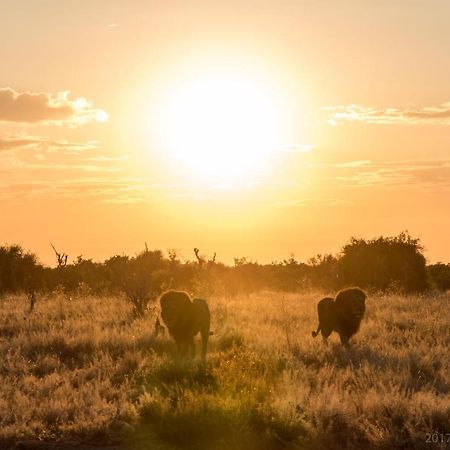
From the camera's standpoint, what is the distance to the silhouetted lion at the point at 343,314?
1650 cm

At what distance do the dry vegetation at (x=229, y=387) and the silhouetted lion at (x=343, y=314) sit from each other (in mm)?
372

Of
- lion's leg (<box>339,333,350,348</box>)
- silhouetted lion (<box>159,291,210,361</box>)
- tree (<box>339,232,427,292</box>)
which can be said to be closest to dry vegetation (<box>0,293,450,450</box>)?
lion's leg (<box>339,333,350,348</box>)

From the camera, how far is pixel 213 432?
32.0 ft

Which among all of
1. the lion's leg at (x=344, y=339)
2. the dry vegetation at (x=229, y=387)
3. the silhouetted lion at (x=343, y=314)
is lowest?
the dry vegetation at (x=229, y=387)

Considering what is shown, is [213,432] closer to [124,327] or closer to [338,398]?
[338,398]

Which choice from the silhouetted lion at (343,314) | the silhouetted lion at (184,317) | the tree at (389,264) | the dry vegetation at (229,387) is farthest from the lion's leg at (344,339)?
the tree at (389,264)

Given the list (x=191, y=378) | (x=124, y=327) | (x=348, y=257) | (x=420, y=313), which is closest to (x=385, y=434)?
(x=191, y=378)

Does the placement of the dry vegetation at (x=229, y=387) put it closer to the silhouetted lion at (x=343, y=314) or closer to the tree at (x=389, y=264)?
the silhouetted lion at (x=343, y=314)

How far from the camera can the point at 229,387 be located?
37.0ft

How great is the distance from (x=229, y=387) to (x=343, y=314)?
5.89 metres

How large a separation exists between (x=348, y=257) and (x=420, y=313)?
1412 cm

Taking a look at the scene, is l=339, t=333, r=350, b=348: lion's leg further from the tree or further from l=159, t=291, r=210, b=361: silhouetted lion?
the tree

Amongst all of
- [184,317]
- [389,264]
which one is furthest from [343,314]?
[389,264]

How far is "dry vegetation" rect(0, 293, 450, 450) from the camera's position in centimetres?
980
